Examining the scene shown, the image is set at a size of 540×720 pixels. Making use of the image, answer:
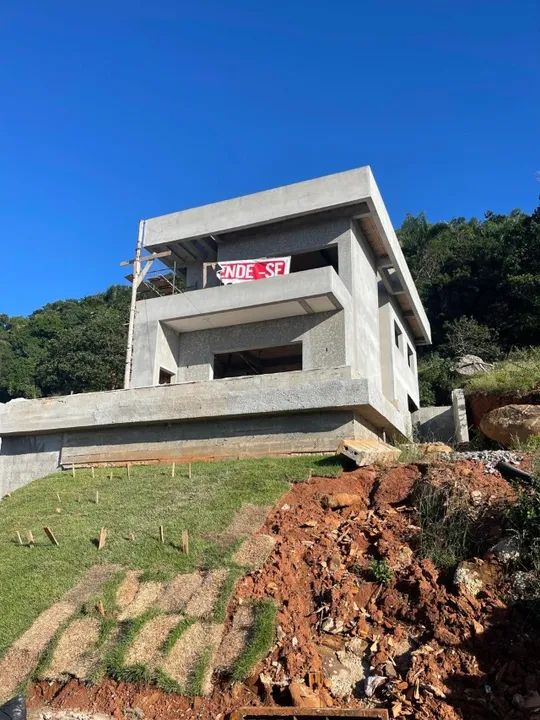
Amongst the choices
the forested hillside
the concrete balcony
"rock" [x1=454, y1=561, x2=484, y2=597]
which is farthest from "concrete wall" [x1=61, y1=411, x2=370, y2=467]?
the forested hillside

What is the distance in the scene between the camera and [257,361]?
23.0 m

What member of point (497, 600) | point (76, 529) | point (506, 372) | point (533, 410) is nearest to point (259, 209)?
point (506, 372)

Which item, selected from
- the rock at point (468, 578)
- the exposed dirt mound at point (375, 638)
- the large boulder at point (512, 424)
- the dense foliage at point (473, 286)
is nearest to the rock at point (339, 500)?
the exposed dirt mound at point (375, 638)

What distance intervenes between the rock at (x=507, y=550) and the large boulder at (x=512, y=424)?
5.68 metres

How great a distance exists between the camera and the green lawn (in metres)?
7.19

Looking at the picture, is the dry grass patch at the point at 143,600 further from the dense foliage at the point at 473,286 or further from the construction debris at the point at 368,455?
the dense foliage at the point at 473,286

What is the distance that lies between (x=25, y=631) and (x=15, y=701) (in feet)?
4.68

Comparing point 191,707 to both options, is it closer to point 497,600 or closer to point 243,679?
point 243,679

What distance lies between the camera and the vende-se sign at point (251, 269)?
17.2m

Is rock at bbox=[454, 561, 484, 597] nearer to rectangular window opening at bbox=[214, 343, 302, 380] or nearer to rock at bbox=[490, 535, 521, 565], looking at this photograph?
rock at bbox=[490, 535, 521, 565]

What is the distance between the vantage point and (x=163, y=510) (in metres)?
9.18

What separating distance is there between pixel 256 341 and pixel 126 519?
8.89m

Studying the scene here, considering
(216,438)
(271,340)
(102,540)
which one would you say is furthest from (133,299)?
(102,540)

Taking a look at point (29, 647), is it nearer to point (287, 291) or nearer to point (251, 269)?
point (287, 291)
